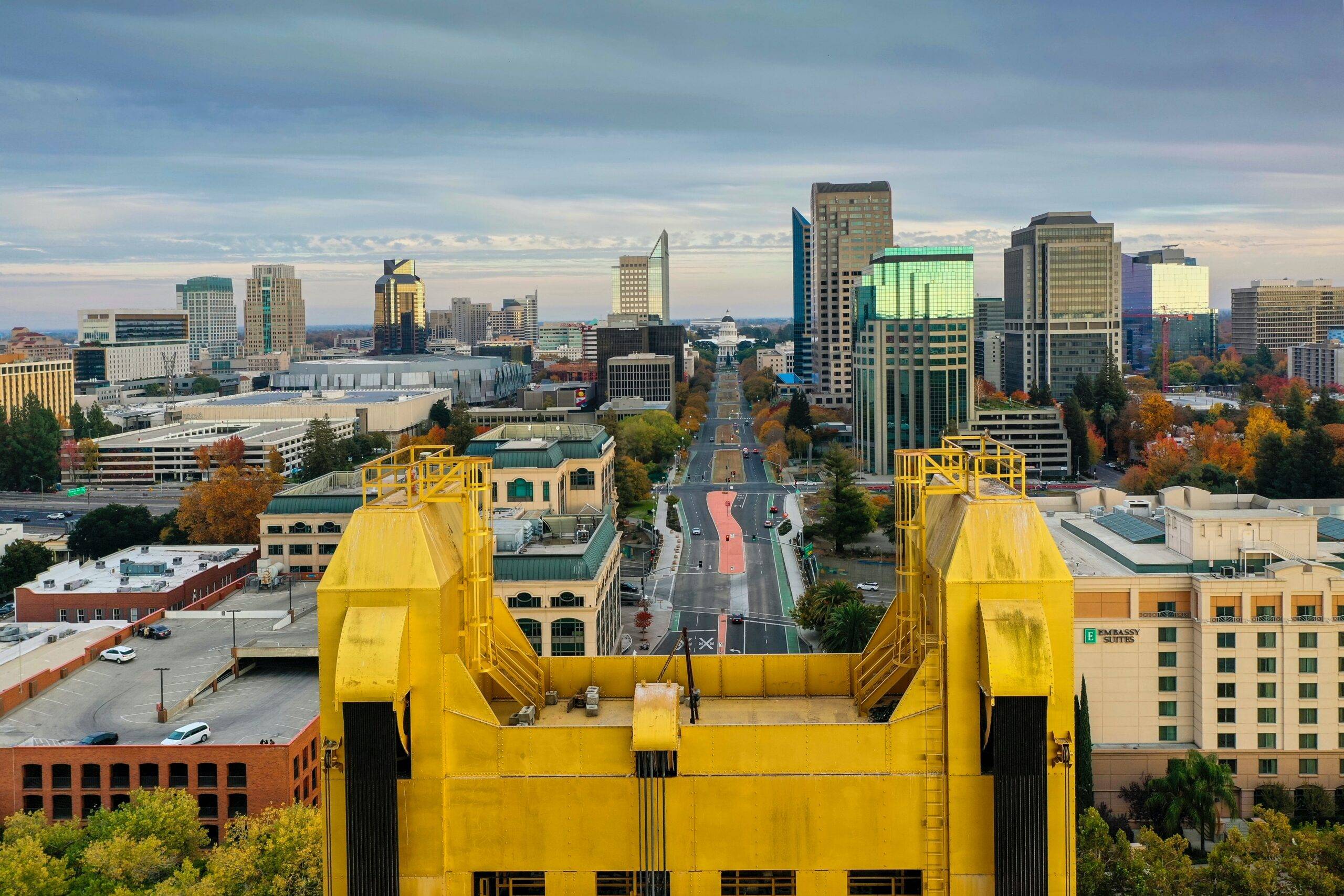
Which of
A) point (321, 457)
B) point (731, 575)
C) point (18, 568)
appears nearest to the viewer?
point (18, 568)

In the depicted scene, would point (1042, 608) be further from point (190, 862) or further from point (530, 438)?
point (530, 438)

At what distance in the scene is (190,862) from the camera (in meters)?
28.5

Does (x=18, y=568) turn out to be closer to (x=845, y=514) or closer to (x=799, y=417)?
(x=845, y=514)

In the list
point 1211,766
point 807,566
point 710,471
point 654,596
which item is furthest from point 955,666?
point 710,471

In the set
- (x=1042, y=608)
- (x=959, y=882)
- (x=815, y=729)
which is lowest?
(x=959, y=882)

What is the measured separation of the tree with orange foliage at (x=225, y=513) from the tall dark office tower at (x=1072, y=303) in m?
98.7

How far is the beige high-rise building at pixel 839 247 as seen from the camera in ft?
548

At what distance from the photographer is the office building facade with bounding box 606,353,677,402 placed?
163 meters

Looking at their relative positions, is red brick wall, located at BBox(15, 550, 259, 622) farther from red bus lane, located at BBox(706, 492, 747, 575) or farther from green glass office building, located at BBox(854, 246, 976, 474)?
green glass office building, located at BBox(854, 246, 976, 474)

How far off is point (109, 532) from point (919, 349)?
67.3 meters

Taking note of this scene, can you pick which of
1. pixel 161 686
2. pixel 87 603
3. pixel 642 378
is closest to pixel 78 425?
pixel 642 378

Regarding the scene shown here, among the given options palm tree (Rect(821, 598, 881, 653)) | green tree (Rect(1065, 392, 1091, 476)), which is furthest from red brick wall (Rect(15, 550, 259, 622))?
green tree (Rect(1065, 392, 1091, 476))

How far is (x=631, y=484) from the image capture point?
296 ft

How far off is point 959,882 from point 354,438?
108m
